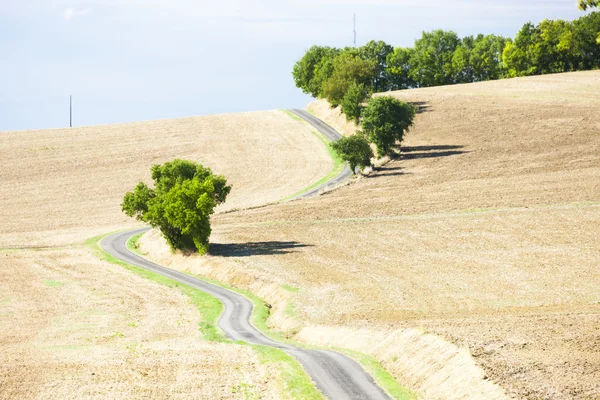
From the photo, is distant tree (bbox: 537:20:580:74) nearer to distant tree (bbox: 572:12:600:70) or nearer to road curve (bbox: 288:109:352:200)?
distant tree (bbox: 572:12:600:70)

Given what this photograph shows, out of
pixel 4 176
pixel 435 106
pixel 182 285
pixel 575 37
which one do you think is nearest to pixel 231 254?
pixel 182 285

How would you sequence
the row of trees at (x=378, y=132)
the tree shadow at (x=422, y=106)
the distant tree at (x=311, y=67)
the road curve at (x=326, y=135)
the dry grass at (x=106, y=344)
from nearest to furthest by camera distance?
1. the dry grass at (x=106, y=344)
2. the road curve at (x=326, y=135)
3. the row of trees at (x=378, y=132)
4. the tree shadow at (x=422, y=106)
5. the distant tree at (x=311, y=67)

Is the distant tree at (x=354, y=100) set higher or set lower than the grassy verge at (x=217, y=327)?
higher

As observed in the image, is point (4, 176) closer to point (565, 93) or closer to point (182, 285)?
point (182, 285)

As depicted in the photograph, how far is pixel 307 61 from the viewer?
597 feet

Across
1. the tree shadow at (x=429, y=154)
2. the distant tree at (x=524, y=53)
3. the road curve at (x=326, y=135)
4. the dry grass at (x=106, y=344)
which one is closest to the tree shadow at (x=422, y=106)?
the road curve at (x=326, y=135)

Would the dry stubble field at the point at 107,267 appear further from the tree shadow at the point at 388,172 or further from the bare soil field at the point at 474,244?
the tree shadow at the point at 388,172

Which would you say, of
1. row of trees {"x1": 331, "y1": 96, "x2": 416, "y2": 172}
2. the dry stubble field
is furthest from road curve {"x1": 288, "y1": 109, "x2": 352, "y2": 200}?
the dry stubble field

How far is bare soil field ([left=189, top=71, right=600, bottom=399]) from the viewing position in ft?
118

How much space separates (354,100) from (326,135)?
473 inches

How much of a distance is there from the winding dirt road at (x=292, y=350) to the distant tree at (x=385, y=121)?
42.2m

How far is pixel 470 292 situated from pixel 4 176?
→ 302ft

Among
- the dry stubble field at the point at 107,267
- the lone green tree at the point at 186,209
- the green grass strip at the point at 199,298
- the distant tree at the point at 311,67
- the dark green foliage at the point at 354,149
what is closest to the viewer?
the dry stubble field at the point at 107,267

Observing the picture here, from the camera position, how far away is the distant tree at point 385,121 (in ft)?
Answer: 375
